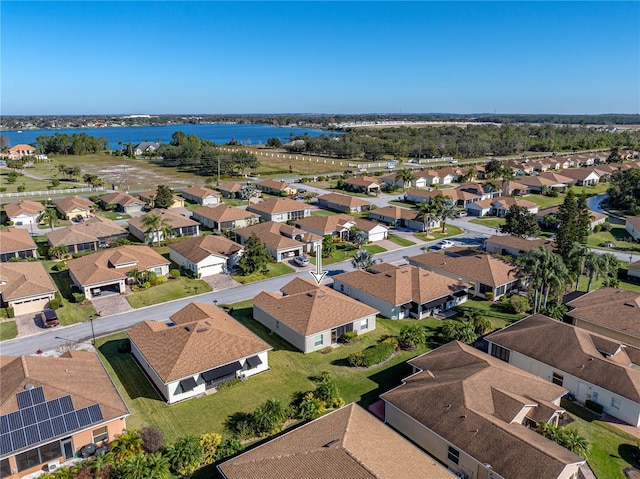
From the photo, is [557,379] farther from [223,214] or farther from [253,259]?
[223,214]

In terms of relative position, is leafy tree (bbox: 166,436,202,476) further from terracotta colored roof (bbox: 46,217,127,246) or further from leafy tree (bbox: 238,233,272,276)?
terracotta colored roof (bbox: 46,217,127,246)

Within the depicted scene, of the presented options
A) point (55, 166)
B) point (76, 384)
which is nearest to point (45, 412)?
point (76, 384)

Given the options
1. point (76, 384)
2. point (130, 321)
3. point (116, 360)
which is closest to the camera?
point (76, 384)

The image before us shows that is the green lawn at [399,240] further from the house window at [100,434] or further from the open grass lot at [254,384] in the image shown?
the house window at [100,434]

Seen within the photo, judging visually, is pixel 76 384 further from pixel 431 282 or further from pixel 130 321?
pixel 431 282

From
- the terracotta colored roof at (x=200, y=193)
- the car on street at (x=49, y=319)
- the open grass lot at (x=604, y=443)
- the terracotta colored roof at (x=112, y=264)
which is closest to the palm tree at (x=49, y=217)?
the terracotta colored roof at (x=112, y=264)

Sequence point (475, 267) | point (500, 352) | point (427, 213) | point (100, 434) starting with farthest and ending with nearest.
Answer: point (427, 213), point (475, 267), point (500, 352), point (100, 434)

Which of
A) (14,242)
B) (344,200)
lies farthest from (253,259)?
(344,200)
